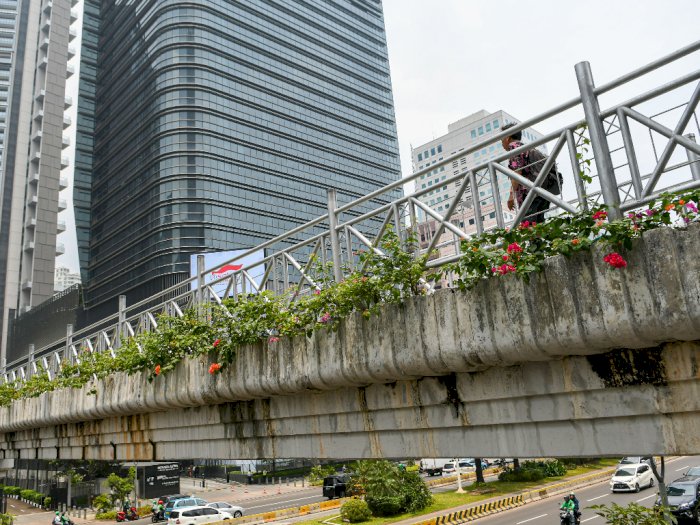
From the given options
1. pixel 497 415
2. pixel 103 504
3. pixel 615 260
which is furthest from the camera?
pixel 103 504

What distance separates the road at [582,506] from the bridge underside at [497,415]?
17339 mm

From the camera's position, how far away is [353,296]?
5.58m

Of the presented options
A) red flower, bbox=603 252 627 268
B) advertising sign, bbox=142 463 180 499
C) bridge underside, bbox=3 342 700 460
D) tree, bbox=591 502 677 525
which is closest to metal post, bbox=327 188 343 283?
bridge underside, bbox=3 342 700 460

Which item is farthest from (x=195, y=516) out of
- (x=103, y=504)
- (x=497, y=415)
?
(x=497, y=415)

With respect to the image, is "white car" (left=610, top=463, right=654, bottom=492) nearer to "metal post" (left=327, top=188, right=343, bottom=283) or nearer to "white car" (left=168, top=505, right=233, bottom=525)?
"white car" (left=168, top=505, right=233, bottom=525)

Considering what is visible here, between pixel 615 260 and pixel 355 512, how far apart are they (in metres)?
22.2

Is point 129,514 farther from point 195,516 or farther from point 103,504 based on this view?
point 195,516

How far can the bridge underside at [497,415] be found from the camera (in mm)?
3770

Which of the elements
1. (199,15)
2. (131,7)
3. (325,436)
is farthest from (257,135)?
(325,436)

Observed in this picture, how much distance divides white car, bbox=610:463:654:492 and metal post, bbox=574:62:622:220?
2729 centimetres

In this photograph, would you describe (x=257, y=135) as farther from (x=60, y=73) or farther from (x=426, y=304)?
(x=426, y=304)

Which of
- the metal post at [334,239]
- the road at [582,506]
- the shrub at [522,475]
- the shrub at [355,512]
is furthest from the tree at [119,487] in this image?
the metal post at [334,239]

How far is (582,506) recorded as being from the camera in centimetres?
2436

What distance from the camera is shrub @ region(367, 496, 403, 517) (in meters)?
24.0
